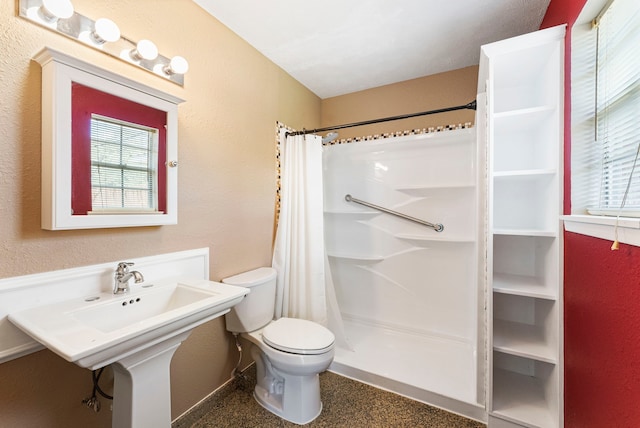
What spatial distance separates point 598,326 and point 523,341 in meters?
0.62

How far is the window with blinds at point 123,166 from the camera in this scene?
1122mm

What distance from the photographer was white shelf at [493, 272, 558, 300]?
1382mm

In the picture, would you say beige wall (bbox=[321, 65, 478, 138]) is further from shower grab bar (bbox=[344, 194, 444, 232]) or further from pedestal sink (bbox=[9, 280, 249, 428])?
pedestal sink (bbox=[9, 280, 249, 428])

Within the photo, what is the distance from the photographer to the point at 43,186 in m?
1.01

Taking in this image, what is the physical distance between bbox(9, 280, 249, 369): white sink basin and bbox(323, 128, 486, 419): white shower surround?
4.05 feet

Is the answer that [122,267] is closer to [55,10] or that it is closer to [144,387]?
[144,387]

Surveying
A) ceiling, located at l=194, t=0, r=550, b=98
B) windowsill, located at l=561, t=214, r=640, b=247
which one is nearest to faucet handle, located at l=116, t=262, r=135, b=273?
ceiling, located at l=194, t=0, r=550, b=98

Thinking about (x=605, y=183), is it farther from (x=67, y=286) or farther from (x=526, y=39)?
(x=67, y=286)

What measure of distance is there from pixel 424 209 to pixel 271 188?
4.36 feet

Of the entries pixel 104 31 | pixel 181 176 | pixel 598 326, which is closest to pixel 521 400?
pixel 598 326

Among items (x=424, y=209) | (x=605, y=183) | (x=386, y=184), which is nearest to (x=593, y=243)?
(x=605, y=183)

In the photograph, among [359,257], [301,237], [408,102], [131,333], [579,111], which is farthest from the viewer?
[359,257]

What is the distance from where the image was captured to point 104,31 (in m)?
1.08

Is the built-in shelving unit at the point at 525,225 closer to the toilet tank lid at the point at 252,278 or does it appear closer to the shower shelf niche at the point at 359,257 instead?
Result: the shower shelf niche at the point at 359,257
